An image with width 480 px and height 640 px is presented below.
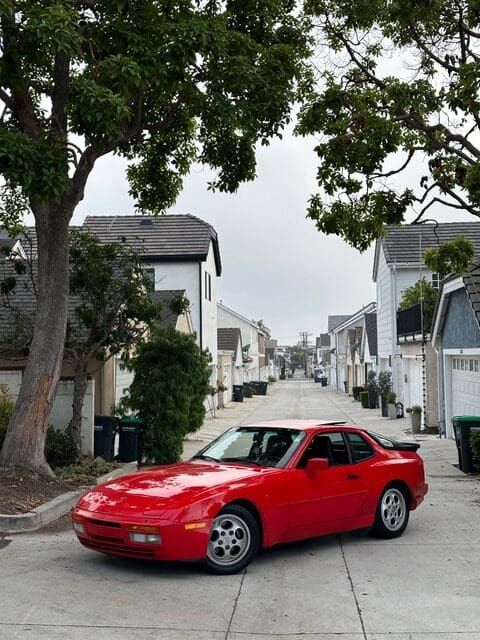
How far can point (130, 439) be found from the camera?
1510 centimetres

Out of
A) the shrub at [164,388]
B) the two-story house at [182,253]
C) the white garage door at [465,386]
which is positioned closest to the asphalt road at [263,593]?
the shrub at [164,388]

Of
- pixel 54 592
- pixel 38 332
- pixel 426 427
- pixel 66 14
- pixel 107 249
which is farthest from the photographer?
pixel 426 427

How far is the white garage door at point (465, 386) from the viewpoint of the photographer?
17.1 metres

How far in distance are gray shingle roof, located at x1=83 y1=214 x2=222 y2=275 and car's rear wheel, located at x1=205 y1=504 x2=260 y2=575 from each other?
2528 cm

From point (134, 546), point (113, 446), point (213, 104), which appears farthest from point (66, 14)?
point (113, 446)

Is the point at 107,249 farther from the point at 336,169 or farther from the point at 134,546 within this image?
the point at 134,546

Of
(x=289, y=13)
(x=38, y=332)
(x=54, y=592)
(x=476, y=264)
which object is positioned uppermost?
(x=289, y=13)

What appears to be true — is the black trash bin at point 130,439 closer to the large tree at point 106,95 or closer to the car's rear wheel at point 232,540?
the large tree at point 106,95

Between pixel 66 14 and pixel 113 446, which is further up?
pixel 66 14

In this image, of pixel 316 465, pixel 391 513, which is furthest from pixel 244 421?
pixel 316 465

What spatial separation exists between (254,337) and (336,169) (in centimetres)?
5921

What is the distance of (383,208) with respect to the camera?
13.1m

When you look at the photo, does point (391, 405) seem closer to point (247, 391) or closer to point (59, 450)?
point (59, 450)

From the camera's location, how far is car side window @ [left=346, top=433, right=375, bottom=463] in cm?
845
